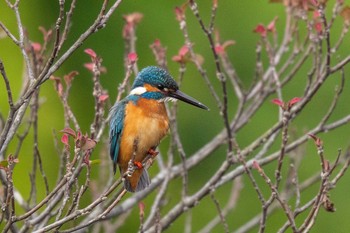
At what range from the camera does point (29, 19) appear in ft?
31.3

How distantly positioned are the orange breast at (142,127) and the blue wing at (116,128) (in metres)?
0.02

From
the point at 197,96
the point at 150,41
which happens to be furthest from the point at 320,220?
the point at 150,41

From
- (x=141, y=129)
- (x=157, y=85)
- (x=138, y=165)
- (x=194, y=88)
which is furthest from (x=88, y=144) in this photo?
(x=194, y=88)

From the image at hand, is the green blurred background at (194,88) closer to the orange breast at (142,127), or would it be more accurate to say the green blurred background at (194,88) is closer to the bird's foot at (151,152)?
the orange breast at (142,127)

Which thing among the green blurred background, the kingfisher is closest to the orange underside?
the kingfisher

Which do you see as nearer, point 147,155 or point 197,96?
point 147,155

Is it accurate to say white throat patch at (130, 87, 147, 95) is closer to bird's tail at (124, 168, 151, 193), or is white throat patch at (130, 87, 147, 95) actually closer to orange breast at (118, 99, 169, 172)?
orange breast at (118, 99, 169, 172)

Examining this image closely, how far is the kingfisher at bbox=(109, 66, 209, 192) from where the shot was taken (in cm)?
394

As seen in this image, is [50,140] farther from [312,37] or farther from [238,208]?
[312,37]

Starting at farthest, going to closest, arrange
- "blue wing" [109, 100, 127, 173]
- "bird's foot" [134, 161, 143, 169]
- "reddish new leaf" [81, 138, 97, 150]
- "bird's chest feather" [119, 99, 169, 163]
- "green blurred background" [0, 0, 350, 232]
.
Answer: "green blurred background" [0, 0, 350, 232] < "blue wing" [109, 100, 127, 173] < "bird's chest feather" [119, 99, 169, 163] < "bird's foot" [134, 161, 143, 169] < "reddish new leaf" [81, 138, 97, 150]

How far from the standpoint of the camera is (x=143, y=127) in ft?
13.0

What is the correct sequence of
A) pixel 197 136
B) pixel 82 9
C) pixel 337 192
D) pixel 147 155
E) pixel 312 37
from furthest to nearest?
pixel 82 9 → pixel 197 136 → pixel 337 192 → pixel 312 37 → pixel 147 155

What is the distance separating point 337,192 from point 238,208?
41.0 inches

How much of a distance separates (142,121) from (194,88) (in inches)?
194
